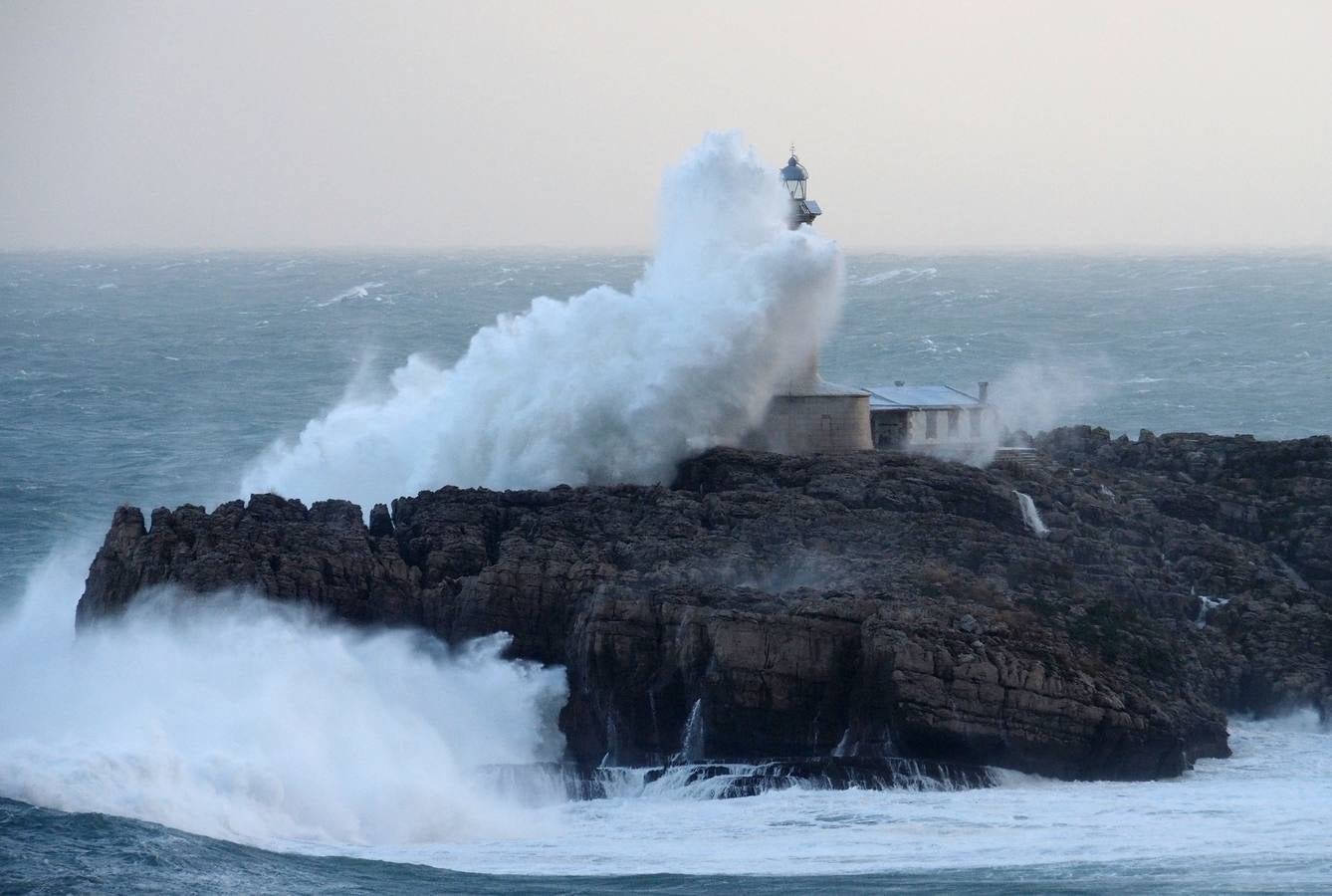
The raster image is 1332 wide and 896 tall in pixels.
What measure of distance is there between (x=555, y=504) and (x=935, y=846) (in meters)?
8.81

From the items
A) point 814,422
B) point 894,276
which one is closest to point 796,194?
point 814,422

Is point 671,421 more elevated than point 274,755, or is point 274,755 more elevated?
point 671,421

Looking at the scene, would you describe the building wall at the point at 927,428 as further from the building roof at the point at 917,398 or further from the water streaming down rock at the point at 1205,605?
the water streaming down rock at the point at 1205,605

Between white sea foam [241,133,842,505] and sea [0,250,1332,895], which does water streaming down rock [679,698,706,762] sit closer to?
sea [0,250,1332,895]

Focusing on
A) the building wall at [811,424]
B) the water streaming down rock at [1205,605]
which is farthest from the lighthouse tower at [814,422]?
the water streaming down rock at [1205,605]

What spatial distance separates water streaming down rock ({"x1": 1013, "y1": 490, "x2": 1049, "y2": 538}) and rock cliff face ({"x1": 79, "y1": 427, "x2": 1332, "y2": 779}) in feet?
0.45

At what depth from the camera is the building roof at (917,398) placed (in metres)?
37.9

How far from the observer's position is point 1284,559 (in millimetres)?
32812

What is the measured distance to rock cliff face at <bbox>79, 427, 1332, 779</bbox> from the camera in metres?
25.9

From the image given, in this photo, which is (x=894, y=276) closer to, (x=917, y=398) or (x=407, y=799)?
(x=917, y=398)

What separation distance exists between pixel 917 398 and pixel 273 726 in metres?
16.0

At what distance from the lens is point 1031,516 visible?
106 feet

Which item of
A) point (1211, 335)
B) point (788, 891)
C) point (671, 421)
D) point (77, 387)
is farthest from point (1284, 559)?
A: point (1211, 335)

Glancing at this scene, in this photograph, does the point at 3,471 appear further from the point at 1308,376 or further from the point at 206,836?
the point at 1308,376
